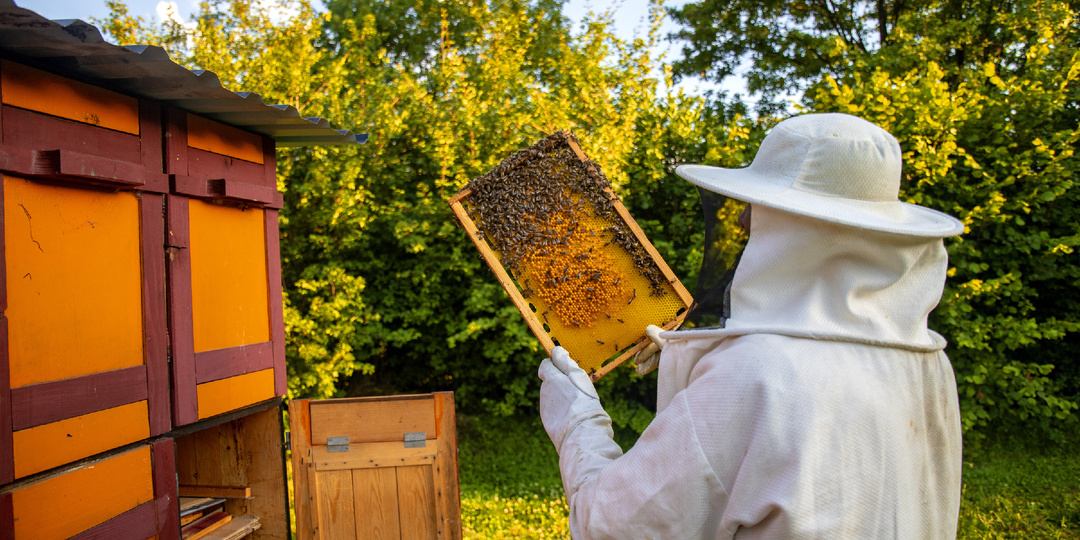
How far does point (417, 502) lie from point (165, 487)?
1.25 metres

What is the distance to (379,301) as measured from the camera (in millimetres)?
6688

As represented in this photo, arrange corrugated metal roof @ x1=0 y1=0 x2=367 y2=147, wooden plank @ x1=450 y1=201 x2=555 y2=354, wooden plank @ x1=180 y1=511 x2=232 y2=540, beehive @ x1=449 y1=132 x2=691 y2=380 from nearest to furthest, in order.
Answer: corrugated metal roof @ x1=0 y1=0 x2=367 y2=147 → wooden plank @ x1=450 y1=201 x2=555 y2=354 → beehive @ x1=449 y1=132 x2=691 y2=380 → wooden plank @ x1=180 y1=511 x2=232 y2=540

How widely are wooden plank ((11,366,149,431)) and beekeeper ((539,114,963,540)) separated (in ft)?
6.60

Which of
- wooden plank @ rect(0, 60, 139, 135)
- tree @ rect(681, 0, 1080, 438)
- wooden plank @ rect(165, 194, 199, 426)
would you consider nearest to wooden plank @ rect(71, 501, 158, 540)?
wooden plank @ rect(165, 194, 199, 426)

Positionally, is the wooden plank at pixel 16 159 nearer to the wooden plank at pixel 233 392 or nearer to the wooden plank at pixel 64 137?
the wooden plank at pixel 64 137

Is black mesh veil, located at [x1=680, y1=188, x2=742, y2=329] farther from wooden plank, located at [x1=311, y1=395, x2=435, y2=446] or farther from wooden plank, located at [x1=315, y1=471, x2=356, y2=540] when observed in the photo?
wooden plank, located at [x1=315, y1=471, x2=356, y2=540]

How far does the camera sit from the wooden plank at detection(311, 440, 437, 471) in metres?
3.46

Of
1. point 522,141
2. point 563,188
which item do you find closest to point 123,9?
point 522,141

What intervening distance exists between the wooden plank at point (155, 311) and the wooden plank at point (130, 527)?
1.03 feet

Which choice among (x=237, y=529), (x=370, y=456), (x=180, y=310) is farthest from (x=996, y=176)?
(x=237, y=529)

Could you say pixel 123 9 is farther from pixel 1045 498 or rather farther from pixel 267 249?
pixel 1045 498

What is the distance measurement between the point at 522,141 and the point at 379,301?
7.60 feet

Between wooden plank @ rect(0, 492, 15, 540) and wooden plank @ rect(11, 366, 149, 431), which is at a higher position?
wooden plank @ rect(11, 366, 149, 431)

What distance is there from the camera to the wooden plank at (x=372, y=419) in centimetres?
347
